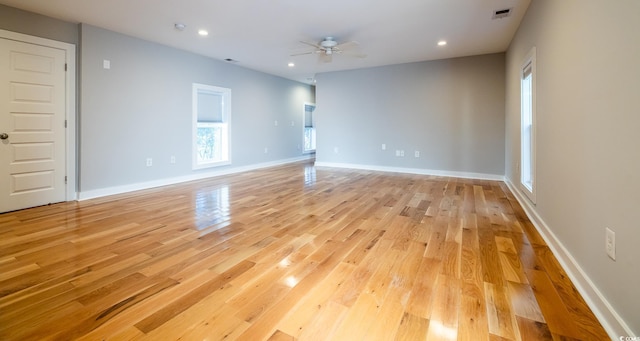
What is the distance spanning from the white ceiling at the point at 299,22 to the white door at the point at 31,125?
61cm

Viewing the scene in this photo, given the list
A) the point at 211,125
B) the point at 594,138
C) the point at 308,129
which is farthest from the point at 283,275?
the point at 308,129

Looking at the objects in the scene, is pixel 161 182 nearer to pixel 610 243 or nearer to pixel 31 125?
pixel 31 125

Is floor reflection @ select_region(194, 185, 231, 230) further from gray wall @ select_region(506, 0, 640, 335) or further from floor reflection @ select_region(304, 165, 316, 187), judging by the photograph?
gray wall @ select_region(506, 0, 640, 335)

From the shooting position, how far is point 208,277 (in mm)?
1940

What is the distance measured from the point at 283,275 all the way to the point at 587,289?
70.5 inches

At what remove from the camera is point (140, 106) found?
15.5 feet

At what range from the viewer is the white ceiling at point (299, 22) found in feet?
11.3

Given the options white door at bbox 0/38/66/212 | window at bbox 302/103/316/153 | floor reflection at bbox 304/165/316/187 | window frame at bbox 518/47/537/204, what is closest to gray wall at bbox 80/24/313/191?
white door at bbox 0/38/66/212

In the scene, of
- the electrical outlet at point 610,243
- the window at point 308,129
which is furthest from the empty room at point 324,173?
the window at point 308,129

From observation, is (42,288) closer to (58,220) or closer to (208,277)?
(208,277)

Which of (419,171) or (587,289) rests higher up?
(419,171)

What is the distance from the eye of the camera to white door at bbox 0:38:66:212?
3471 millimetres

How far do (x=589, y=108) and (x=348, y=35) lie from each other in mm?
3476

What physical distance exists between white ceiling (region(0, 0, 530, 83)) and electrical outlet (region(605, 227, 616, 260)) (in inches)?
115
